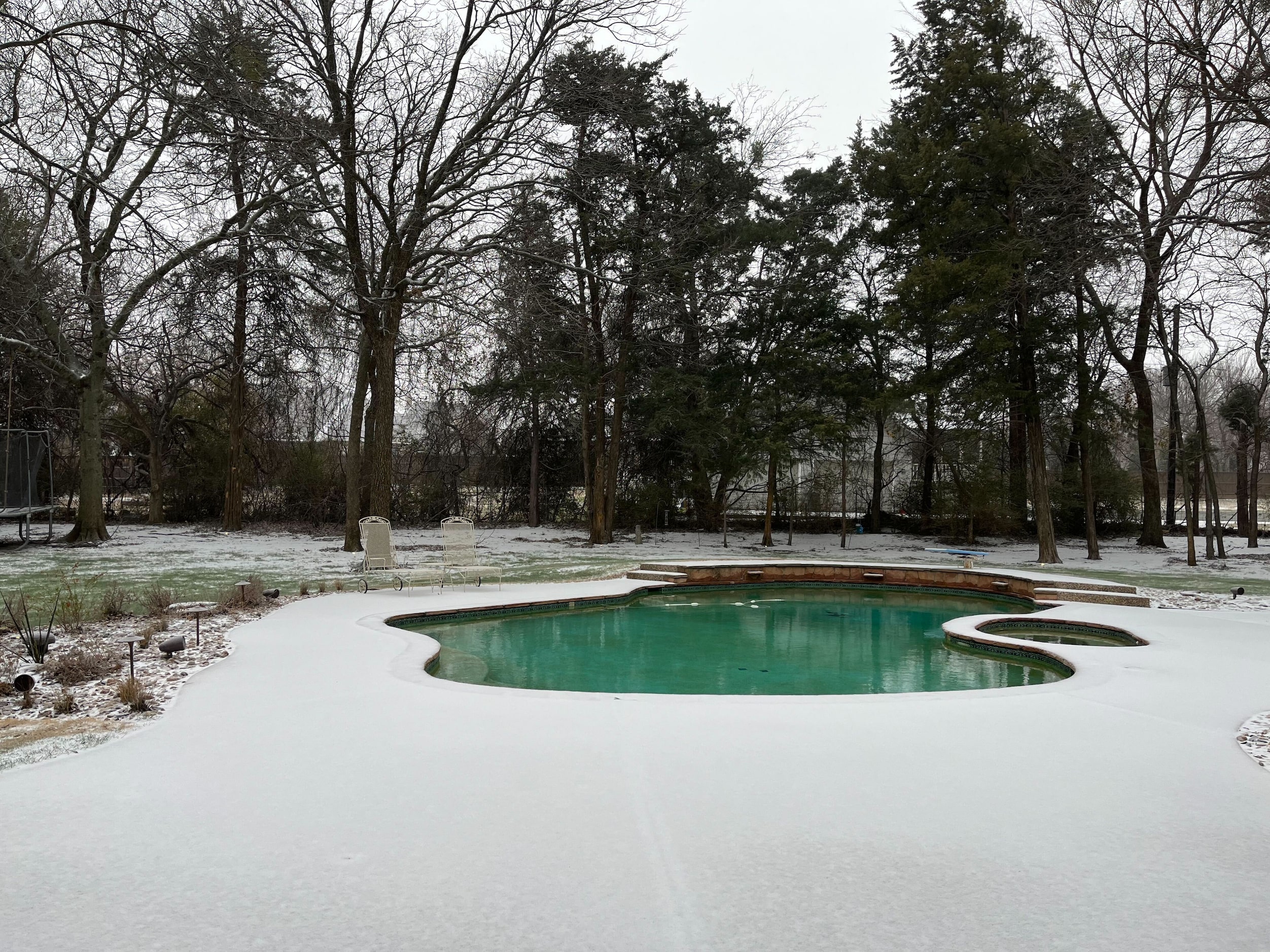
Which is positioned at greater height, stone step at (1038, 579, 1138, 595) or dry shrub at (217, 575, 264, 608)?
dry shrub at (217, 575, 264, 608)

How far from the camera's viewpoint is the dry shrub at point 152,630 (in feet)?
21.6

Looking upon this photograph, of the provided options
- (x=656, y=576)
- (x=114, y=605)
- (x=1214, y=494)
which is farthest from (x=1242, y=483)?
(x=114, y=605)

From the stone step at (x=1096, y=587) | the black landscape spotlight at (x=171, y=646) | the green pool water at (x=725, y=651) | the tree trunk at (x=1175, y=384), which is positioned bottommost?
the green pool water at (x=725, y=651)

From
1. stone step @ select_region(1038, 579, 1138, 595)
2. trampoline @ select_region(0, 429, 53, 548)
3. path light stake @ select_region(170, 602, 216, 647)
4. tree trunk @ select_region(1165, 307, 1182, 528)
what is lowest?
stone step @ select_region(1038, 579, 1138, 595)

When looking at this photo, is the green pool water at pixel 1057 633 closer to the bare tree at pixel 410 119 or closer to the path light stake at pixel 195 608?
the path light stake at pixel 195 608

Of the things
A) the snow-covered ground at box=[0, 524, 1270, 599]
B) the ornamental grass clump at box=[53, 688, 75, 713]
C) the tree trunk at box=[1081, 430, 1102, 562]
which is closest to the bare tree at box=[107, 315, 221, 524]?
the snow-covered ground at box=[0, 524, 1270, 599]

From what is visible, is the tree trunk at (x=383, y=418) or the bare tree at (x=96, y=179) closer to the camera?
the bare tree at (x=96, y=179)

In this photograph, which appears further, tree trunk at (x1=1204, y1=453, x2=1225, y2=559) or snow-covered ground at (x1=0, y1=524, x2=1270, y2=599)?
tree trunk at (x1=1204, y1=453, x2=1225, y2=559)

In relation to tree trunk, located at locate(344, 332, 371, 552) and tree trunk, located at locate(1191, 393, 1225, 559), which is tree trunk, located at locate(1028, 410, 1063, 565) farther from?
tree trunk, located at locate(344, 332, 371, 552)

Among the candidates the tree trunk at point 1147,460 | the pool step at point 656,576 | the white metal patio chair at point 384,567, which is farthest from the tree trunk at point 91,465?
the tree trunk at point 1147,460

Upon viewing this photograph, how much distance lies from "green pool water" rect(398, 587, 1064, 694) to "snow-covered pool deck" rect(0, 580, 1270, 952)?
5.49 feet

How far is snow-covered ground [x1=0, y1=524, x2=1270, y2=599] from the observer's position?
11.9 m

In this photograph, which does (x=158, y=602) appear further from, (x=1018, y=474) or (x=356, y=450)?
(x=1018, y=474)

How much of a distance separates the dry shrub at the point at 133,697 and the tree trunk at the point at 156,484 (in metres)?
18.9
